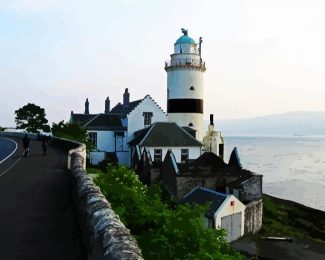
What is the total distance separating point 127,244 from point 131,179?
17.3 meters

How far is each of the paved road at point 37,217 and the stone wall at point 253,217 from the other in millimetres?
23082

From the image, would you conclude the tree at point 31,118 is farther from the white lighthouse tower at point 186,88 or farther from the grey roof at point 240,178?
the grey roof at point 240,178

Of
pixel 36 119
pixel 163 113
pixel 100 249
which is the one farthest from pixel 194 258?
pixel 36 119

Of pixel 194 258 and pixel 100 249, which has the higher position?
pixel 100 249

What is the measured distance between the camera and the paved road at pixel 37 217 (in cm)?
909

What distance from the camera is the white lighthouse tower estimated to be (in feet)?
197

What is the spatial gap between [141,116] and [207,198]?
2365 cm

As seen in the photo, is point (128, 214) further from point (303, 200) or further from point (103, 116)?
point (303, 200)

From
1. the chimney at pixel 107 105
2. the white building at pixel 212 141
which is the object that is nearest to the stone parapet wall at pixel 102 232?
the white building at pixel 212 141

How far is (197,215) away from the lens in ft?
52.1

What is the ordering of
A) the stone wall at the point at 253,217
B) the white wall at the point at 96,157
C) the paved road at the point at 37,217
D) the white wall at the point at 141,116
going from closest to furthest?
1. the paved road at the point at 37,217
2. the stone wall at the point at 253,217
3. the white wall at the point at 96,157
4. the white wall at the point at 141,116

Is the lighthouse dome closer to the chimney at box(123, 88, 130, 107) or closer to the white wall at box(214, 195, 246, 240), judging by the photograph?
the chimney at box(123, 88, 130, 107)

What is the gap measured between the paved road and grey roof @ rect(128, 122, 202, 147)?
3210 centimetres

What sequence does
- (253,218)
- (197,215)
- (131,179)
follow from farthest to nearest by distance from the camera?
(253,218) < (131,179) < (197,215)
